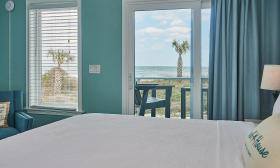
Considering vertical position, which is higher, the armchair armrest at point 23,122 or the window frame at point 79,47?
the window frame at point 79,47

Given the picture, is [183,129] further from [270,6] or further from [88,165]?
[270,6]

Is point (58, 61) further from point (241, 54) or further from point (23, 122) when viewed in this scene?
point (241, 54)

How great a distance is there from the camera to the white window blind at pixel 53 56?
160 inches

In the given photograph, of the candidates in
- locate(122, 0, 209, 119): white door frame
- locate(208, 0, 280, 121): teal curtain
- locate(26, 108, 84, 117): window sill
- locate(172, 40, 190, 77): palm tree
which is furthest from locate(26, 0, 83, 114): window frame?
locate(208, 0, 280, 121): teal curtain

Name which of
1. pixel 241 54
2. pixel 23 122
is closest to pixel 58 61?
pixel 23 122

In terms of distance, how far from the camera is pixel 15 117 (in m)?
3.60

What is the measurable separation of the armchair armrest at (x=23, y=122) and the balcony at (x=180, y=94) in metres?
1.45

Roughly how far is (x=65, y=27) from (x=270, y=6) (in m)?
2.70

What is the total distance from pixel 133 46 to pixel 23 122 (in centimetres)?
167

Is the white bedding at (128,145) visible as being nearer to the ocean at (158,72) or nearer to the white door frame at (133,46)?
the white door frame at (133,46)

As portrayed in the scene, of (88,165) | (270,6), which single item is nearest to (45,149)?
(88,165)

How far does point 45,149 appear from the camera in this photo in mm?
1642

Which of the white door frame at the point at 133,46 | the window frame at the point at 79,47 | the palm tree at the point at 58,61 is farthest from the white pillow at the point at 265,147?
the palm tree at the point at 58,61

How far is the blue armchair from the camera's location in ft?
11.0
